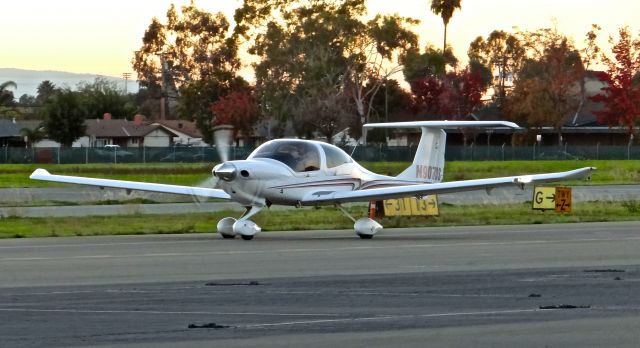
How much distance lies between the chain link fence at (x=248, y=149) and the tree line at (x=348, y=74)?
13.6ft

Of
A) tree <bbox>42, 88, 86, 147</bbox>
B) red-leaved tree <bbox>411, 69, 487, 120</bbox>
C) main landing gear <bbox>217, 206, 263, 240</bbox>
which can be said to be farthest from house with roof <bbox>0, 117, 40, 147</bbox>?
main landing gear <bbox>217, 206, 263, 240</bbox>

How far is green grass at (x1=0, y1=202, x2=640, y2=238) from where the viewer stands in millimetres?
27444

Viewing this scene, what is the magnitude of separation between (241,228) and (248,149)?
42662mm

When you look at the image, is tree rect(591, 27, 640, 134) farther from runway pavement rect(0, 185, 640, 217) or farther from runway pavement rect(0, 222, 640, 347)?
runway pavement rect(0, 222, 640, 347)

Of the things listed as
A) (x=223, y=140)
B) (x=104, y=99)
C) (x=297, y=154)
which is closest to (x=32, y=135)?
(x=104, y=99)

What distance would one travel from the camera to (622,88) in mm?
85062

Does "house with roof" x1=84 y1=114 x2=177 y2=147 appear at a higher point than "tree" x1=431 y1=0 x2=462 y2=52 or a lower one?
lower

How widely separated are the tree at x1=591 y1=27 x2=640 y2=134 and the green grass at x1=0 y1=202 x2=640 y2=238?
4957cm

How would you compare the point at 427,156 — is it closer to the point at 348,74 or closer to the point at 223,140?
the point at 223,140

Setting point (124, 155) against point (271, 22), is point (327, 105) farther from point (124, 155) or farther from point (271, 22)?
point (124, 155)

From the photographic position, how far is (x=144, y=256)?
20.3 metres

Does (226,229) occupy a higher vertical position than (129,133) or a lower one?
lower

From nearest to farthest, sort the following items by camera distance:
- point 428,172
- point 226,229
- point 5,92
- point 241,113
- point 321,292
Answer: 1. point 321,292
2. point 226,229
3. point 428,172
4. point 241,113
5. point 5,92

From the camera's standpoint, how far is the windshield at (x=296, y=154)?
82.5 ft
